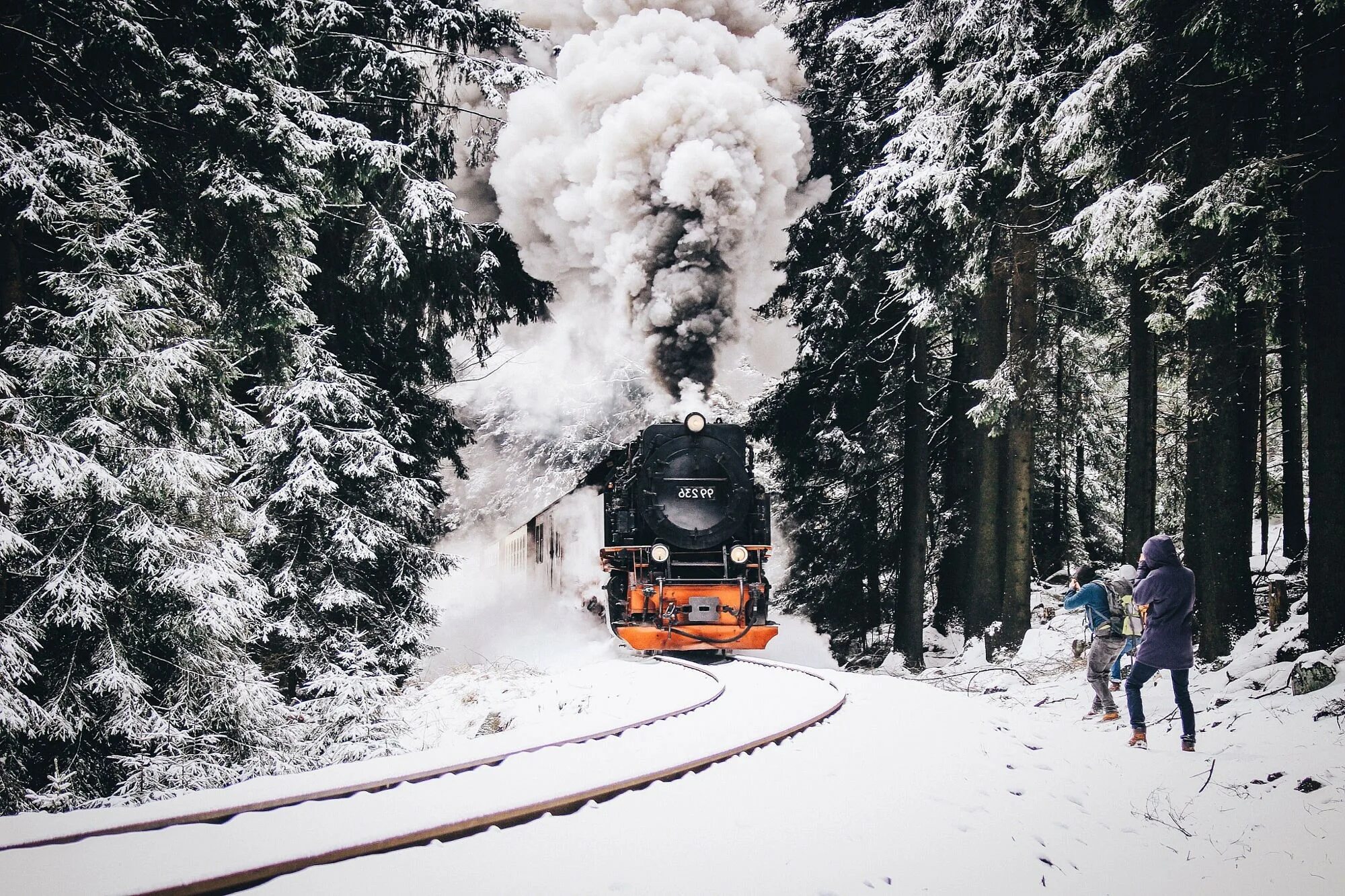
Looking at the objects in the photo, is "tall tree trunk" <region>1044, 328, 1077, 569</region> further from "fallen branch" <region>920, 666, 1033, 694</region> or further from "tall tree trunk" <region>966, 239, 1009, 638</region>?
"fallen branch" <region>920, 666, 1033, 694</region>

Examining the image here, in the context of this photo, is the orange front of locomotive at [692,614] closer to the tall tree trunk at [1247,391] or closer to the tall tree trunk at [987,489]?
the tall tree trunk at [987,489]

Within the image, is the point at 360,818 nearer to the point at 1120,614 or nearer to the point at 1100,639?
the point at 1100,639

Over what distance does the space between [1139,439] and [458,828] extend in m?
10.5

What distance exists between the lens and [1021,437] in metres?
10.8

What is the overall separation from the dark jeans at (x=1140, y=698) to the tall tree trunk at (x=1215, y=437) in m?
2.26

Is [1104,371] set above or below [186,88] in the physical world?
below

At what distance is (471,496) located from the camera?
29.5m

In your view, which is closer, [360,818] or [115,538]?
Result: [360,818]

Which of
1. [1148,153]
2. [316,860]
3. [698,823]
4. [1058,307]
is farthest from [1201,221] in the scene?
[316,860]

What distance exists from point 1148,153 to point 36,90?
10468mm

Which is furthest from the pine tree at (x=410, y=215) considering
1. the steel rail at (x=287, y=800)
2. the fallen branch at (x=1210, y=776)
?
the fallen branch at (x=1210, y=776)

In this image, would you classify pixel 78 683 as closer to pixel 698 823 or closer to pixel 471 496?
pixel 698 823

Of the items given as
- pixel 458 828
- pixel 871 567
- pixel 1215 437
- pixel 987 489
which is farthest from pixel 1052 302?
pixel 458 828

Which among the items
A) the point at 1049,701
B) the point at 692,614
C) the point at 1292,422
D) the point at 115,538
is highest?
the point at 1292,422
